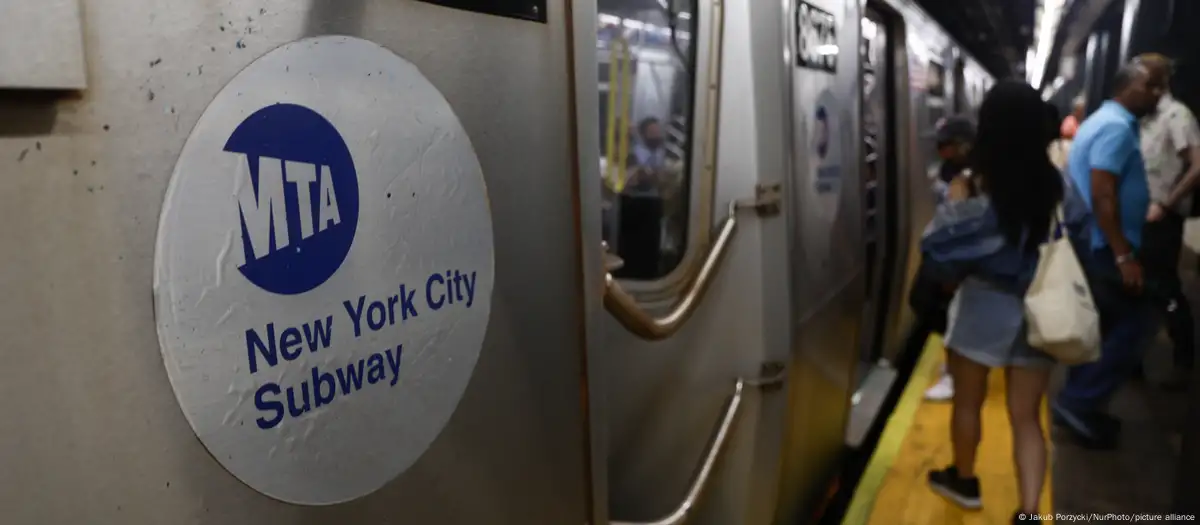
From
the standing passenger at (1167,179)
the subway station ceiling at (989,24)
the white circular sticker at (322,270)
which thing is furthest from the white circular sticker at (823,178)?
the subway station ceiling at (989,24)

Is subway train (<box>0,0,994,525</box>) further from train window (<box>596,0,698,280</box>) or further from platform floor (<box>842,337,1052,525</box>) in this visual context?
platform floor (<box>842,337,1052,525</box>)

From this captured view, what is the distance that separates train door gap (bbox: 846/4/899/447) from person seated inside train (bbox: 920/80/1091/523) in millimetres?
1513

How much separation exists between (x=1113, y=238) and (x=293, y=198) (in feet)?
11.7

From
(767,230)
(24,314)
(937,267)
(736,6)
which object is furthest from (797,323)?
(24,314)

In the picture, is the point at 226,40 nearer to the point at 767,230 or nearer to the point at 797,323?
the point at 767,230

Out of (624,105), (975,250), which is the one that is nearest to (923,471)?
→ (975,250)

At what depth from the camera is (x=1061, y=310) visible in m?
2.67

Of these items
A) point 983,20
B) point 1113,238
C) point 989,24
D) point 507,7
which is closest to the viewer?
point 507,7

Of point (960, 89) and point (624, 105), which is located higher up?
point (960, 89)

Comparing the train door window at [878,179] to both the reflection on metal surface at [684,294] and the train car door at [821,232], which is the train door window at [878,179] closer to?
the train car door at [821,232]

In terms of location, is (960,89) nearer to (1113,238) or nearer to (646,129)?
(1113,238)

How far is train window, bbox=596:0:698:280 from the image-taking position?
92.7 inches

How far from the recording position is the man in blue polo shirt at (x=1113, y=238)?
3604 mm

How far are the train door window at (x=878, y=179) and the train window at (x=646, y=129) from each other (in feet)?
7.77
